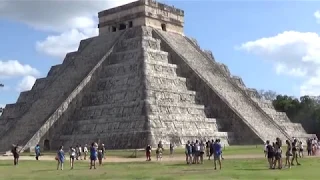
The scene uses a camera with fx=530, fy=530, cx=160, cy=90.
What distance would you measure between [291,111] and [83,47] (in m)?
31.9

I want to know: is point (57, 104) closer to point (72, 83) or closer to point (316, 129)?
point (72, 83)

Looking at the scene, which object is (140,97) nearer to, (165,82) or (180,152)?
(165,82)

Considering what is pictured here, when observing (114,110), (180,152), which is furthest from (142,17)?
(180,152)

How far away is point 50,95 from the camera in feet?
158

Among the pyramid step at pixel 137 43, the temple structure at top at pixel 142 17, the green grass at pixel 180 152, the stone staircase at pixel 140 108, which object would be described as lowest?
the green grass at pixel 180 152

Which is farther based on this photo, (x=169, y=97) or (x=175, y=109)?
(x=169, y=97)

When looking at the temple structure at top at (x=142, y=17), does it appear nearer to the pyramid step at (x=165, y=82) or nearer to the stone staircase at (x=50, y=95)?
the stone staircase at (x=50, y=95)

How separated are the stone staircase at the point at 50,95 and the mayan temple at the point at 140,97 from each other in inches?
4.5

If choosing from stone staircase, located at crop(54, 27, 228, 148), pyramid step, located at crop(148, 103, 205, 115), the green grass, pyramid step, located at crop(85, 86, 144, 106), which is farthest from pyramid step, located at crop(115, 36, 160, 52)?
the green grass

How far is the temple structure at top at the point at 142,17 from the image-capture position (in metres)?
50.4

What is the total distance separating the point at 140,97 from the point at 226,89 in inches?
388

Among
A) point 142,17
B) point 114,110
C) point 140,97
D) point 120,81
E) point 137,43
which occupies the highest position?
point 142,17

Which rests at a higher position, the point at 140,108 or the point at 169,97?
the point at 169,97


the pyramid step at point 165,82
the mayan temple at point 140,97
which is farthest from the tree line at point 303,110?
the pyramid step at point 165,82
